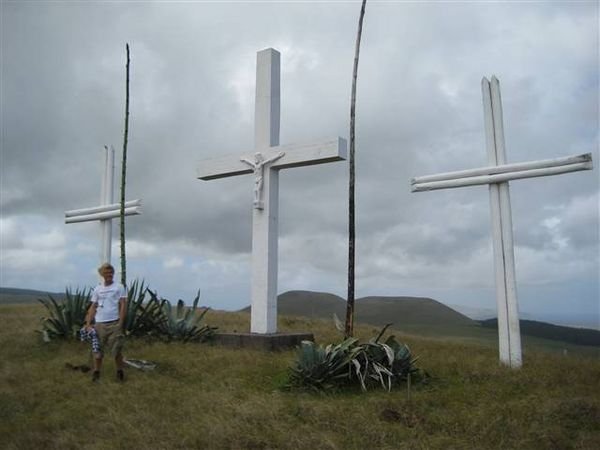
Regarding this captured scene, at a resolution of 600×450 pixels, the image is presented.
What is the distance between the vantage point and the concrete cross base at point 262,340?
361 inches

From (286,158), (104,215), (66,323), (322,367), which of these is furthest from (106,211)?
(322,367)

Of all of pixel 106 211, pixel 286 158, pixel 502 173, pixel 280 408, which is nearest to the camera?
pixel 280 408

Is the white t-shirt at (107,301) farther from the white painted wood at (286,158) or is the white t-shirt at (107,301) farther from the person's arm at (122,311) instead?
the white painted wood at (286,158)

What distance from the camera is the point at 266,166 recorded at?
33.0ft

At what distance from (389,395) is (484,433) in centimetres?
135

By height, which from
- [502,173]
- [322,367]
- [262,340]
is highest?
[502,173]

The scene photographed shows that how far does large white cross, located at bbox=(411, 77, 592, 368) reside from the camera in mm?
8062

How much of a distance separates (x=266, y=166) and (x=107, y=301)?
3.56 m

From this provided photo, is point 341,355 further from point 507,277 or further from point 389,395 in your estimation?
point 507,277

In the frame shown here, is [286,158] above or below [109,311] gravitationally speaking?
above

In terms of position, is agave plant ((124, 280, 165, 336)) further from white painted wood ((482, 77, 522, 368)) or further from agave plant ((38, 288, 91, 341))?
white painted wood ((482, 77, 522, 368))

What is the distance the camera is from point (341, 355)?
275 inches

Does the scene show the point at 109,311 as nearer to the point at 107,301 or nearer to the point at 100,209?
the point at 107,301

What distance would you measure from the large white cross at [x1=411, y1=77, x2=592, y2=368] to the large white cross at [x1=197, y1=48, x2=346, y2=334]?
186 centimetres
